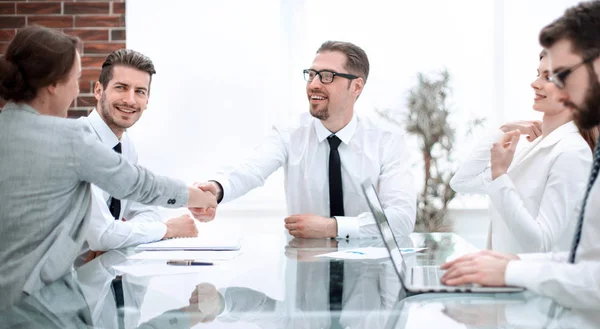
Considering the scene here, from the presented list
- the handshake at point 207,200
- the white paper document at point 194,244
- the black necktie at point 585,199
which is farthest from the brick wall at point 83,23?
Result: the black necktie at point 585,199

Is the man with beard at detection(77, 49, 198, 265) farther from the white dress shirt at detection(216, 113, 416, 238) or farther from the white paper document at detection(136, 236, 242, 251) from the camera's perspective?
the white dress shirt at detection(216, 113, 416, 238)

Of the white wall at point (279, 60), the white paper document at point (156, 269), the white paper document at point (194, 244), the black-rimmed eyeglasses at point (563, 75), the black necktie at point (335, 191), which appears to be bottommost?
the white paper document at point (156, 269)

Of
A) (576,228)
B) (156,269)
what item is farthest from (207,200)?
(576,228)

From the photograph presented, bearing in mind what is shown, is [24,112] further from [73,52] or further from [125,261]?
[125,261]

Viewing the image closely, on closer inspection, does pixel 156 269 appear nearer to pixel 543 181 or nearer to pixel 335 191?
pixel 543 181

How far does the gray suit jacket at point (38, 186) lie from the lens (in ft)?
5.11

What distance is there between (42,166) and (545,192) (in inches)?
51.9

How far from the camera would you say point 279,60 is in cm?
471

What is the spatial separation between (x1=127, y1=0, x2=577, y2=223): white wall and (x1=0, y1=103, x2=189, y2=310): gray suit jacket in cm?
307

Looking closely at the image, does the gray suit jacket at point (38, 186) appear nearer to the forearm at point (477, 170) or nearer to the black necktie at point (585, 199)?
the black necktie at point (585, 199)

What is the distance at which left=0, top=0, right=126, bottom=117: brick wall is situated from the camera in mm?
4535

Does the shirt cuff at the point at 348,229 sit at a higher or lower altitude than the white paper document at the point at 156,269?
higher

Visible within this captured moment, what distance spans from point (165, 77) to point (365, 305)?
11.9ft

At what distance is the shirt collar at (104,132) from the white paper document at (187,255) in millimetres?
1014
